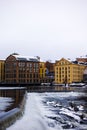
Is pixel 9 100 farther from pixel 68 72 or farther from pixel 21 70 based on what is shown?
pixel 68 72

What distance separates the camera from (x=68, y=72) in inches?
4776

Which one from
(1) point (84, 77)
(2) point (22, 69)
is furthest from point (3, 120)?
(1) point (84, 77)

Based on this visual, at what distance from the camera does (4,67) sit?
12275 centimetres

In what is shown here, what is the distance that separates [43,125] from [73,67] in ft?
331

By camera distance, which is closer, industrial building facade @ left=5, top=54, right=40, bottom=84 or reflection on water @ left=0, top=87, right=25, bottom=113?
reflection on water @ left=0, top=87, right=25, bottom=113

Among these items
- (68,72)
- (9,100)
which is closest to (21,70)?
(68,72)

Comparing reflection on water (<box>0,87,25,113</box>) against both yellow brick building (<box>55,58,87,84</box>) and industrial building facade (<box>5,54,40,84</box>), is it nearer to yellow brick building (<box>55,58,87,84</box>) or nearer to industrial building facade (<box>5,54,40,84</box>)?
industrial building facade (<box>5,54,40,84</box>)

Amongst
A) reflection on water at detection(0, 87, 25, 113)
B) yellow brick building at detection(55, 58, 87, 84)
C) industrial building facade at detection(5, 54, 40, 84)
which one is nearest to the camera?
reflection on water at detection(0, 87, 25, 113)

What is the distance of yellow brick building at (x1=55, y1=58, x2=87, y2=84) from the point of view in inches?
4747

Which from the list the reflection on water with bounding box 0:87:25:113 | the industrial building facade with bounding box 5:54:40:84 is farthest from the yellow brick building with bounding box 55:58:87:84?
the reflection on water with bounding box 0:87:25:113

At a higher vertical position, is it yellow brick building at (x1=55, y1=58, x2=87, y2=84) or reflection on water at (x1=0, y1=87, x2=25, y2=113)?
yellow brick building at (x1=55, y1=58, x2=87, y2=84)

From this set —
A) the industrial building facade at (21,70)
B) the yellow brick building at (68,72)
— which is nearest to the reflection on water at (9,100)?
the industrial building facade at (21,70)

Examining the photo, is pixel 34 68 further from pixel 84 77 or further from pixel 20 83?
pixel 84 77

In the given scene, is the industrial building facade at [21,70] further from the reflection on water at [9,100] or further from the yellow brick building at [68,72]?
the reflection on water at [9,100]
